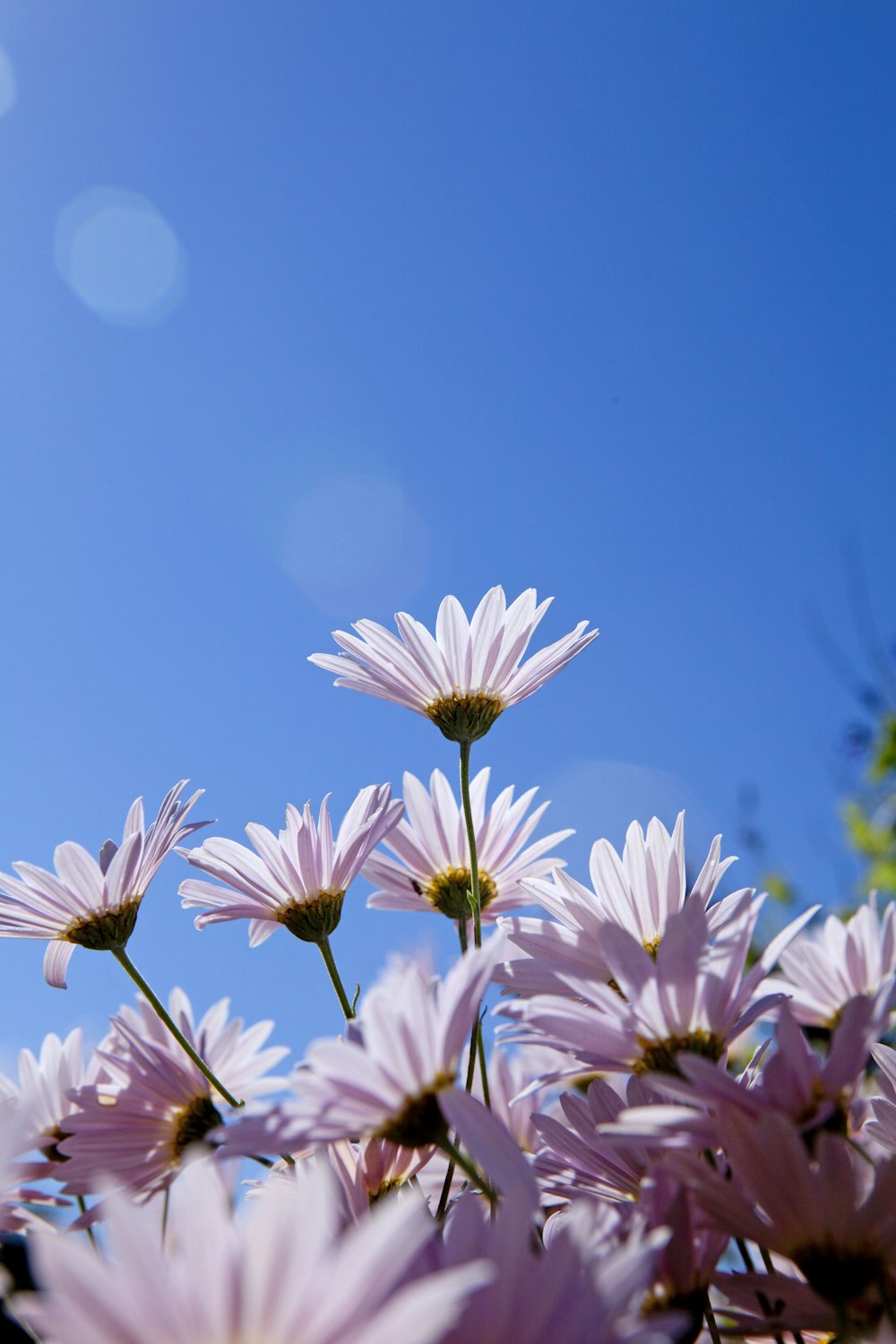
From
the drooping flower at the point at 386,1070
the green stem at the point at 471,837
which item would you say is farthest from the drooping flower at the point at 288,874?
the drooping flower at the point at 386,1070

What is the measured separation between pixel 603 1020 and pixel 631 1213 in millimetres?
115

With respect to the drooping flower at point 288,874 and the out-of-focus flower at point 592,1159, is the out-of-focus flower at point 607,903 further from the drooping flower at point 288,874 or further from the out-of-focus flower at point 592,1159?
the drooping flower at point 288,874

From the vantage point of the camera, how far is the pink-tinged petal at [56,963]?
1306mm

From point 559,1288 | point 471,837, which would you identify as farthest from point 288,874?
point 559,1288

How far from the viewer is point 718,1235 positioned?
0.68 meters

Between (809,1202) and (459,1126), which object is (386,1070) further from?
(809,1202)

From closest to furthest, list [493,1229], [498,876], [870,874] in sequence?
[493,1229]
[498,876]
[870,874]

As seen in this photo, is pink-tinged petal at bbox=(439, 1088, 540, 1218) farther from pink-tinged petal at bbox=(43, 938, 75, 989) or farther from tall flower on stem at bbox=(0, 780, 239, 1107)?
pink-tinged petal at bbox=(43, 938, 75, 989)

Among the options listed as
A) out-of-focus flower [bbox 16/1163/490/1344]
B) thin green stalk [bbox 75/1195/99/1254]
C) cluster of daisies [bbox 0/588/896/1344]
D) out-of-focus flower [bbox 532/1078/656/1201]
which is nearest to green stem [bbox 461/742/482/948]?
cluster of daisies [bbox 0/588/896/1344]

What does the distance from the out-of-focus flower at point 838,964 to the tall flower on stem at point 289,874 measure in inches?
17.7

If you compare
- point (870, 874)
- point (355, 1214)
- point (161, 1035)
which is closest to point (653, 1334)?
point (355, 1214)

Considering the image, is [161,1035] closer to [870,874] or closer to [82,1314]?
[82,1314]

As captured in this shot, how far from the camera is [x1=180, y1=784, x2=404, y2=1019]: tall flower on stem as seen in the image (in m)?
1.15

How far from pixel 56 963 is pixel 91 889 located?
0.57ft
